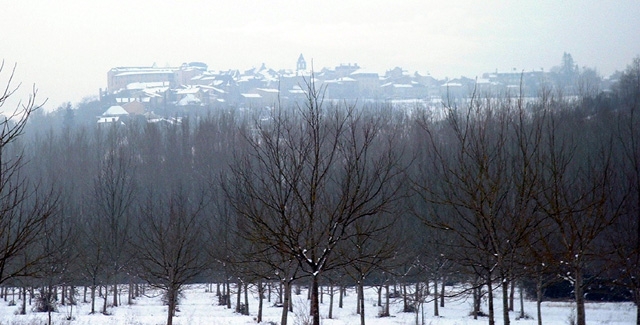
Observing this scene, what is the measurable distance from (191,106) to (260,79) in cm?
4319

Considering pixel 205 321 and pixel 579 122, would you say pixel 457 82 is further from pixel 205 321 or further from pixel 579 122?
pixel 205 321

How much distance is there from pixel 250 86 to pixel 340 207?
138176 millimetres

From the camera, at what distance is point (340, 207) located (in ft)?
29.8

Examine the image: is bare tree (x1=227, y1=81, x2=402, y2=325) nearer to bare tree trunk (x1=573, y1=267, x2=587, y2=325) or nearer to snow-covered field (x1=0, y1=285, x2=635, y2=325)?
bare tree trunk (x1=573, y1=267, x2=587, y2=325)

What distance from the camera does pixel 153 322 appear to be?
68.9 feet

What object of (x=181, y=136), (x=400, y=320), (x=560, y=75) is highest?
(x=560, y=75)

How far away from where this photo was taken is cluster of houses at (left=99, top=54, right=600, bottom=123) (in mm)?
119438

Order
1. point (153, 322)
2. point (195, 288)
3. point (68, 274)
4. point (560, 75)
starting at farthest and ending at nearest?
1. point (560, 75)
2. point (195, 288)
3. point (68, 274)
4. point (153, 322)

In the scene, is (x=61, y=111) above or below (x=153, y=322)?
above

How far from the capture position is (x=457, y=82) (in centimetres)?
14500

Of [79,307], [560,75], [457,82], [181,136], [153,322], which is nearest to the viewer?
[153,322]

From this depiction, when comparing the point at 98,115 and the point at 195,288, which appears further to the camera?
the point at 98,115

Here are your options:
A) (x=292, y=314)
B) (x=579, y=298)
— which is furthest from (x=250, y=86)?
(x=579, y=298)

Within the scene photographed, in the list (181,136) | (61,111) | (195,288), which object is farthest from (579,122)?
(61,111)
